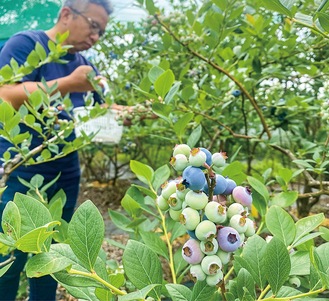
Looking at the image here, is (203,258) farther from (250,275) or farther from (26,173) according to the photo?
(26,173)

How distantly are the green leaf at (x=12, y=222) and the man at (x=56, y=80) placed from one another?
3.79 ft

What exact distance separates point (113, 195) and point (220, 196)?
4.59 meters

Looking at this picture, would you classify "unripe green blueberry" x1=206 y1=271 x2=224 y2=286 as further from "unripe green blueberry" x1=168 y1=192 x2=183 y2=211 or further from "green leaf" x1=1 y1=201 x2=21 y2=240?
"green leaf" x1=1 y1=201 x2=21 y2=240

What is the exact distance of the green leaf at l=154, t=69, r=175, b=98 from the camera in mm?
699

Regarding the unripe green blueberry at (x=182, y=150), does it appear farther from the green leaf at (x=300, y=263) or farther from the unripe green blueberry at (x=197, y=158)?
the green leaf at (x=300, y=263)

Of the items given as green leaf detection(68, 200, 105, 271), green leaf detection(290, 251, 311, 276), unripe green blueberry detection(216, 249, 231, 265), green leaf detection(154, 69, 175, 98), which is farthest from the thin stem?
green leaf detection(154, 69, 175, 98)

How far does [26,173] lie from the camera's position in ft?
5.46

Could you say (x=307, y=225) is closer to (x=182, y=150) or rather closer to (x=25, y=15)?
(x=182, y=150)

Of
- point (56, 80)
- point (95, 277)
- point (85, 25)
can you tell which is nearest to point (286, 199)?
point (95, 277)

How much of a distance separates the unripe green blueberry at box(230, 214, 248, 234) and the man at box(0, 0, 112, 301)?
121 cm

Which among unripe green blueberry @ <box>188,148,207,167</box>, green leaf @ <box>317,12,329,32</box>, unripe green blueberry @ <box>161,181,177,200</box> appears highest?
green leaf @ <box>317,12,329,32</box>

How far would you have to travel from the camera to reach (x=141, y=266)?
1.55ft

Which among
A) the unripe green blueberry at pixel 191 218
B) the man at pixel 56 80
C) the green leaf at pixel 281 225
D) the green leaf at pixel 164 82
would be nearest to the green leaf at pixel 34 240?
the unripe green blueberry at pixel 191 218

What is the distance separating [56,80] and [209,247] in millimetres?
1261
